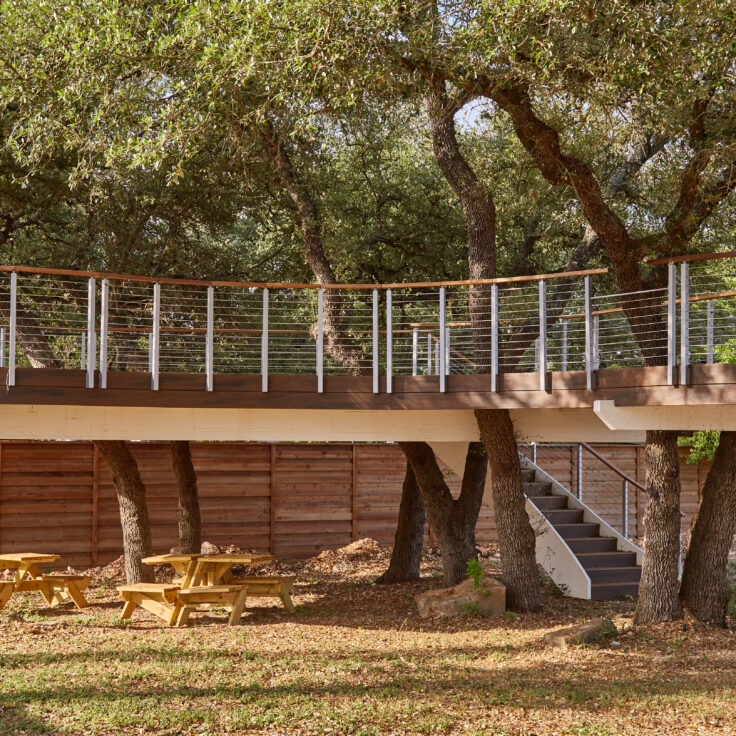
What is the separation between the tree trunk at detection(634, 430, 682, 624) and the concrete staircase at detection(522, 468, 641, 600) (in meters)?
2.14

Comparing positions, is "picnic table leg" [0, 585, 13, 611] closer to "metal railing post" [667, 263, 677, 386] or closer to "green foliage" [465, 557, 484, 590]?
"green foliage" [465, 557, 484, 590]

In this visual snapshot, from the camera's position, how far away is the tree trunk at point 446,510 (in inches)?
486

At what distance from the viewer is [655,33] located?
8234 millimetres

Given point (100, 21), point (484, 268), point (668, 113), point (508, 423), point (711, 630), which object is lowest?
point (711, 630)

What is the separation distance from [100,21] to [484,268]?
519cm

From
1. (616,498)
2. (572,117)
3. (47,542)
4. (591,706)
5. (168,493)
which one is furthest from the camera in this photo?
(616,498)

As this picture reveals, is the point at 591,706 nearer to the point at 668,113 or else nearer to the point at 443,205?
the point at 668,113

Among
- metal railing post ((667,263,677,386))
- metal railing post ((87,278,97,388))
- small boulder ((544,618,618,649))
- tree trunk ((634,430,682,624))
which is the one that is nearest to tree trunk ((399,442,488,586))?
tree trunk ((634,430,682,624))

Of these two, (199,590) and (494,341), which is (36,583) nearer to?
(199,590)

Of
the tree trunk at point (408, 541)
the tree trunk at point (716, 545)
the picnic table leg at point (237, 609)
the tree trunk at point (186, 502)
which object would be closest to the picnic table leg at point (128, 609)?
the picnic table leg at point (237, 609)

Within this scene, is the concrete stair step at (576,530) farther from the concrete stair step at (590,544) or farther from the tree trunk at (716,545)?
the tree trunk at (716,545)

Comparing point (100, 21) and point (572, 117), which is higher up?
point (100, 21)

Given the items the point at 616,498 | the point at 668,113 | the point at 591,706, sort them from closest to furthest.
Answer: the point at 591,706, the point at 668,113, the point at 616,498

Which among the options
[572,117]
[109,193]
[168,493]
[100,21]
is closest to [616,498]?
[168,493]
